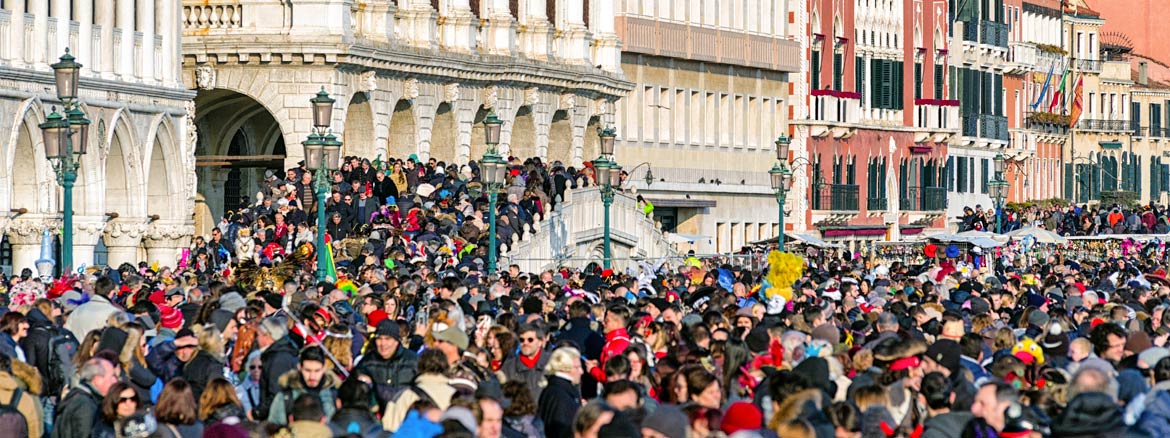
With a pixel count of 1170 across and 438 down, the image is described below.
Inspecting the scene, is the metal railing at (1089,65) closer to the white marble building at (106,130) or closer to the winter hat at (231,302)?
the white marble building at (106,130)

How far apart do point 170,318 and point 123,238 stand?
23731mm

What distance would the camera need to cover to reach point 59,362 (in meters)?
20.7

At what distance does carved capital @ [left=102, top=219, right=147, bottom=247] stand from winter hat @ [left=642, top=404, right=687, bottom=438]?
32.3m

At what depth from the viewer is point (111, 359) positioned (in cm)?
1789

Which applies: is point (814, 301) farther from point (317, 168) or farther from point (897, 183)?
point (897, 183)

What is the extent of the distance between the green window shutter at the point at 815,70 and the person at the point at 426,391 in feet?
204

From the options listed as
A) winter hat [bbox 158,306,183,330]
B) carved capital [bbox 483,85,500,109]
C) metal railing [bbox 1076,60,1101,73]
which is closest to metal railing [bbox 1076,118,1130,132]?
metal railing [bbox 1076,60,1101,73]

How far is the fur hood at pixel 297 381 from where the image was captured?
17797 mm

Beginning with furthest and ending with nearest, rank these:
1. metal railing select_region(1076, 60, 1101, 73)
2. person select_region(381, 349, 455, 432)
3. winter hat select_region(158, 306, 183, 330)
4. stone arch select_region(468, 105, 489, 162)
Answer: metal railing select_region(1076, 60, 1101, 73)
stone arch select_region(468, 105, 489, 162)
winter hat select_region(158, 306, 183, 330)
person select_region(381, 349, 455, 432)

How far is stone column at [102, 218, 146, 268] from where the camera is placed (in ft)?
154

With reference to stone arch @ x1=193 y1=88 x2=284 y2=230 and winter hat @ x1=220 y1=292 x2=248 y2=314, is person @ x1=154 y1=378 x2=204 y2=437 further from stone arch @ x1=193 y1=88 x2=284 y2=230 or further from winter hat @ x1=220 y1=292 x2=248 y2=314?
stone arch @ x1=193 y1=88 x2=284 y2=230

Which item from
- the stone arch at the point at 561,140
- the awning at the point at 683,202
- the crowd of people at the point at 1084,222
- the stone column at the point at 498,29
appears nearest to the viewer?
the stone column at the point at 498,29

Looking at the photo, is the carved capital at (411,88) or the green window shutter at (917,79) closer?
the carved capital at (411,88)

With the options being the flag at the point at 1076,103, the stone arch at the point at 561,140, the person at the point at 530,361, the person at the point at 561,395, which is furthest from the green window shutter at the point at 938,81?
the person at the point at 561,395
